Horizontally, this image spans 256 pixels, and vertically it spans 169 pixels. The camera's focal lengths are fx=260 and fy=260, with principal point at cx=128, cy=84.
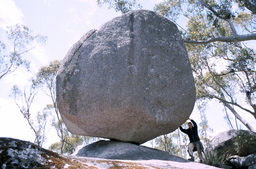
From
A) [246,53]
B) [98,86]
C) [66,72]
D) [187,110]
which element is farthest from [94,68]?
[246,53]

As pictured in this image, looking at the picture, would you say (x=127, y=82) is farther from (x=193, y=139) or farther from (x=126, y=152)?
(x=193, y=139)

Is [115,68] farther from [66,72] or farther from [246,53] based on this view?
[246,53]

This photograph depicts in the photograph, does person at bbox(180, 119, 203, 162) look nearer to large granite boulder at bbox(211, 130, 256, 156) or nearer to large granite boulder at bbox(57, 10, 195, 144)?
large granite boulder at bbox(57, 10, 195, 144)

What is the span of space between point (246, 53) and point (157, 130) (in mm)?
7973

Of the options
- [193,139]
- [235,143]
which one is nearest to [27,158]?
[193,139]

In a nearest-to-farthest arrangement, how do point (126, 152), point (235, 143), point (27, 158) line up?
point (27, 158), point (126, 152), point (235, 143)

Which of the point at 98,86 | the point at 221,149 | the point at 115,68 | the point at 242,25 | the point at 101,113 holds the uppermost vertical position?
the point at 242,25

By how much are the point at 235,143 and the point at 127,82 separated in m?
7.61

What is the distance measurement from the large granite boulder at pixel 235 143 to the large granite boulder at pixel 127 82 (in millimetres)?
5597

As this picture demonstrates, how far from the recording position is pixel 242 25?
18266mm

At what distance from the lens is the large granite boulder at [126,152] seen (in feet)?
20.4

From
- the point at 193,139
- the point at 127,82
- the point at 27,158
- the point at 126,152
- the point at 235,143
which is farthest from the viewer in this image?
the point at 235,143

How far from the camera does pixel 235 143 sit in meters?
11.7

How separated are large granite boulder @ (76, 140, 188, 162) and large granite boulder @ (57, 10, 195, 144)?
0.30 meters
